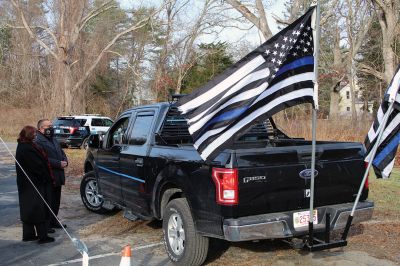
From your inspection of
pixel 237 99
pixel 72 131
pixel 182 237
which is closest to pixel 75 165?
pixel 72 131

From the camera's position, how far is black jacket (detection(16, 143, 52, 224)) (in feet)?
22.4

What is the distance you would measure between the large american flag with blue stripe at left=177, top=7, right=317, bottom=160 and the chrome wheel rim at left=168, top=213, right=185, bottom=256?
1373mm

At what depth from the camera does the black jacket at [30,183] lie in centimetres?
683

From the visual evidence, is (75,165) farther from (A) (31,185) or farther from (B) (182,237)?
(B) (182,237)

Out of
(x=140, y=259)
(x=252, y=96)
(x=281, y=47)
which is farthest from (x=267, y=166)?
(x=140, y=259)

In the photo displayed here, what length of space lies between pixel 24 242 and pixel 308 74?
15.2 feet

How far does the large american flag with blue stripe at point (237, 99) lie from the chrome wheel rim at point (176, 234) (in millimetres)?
1373

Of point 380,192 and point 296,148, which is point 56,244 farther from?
point 380,192

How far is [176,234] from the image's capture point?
226 inches

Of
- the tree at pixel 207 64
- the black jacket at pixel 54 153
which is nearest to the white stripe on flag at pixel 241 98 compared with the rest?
the black jacket at pixel 54 153

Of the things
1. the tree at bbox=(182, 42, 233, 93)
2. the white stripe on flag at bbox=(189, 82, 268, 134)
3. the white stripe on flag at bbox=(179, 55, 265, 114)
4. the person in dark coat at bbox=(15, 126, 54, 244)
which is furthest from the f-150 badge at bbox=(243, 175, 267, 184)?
the tree at bbox=(182, 42, 233, 93)

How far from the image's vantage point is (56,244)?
267 inches

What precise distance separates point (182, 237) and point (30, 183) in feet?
8.52

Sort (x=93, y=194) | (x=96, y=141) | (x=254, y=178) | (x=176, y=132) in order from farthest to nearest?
(x=93, y=194), (x=96, y=141), (x=176, y=132), (x=254, y=178)
